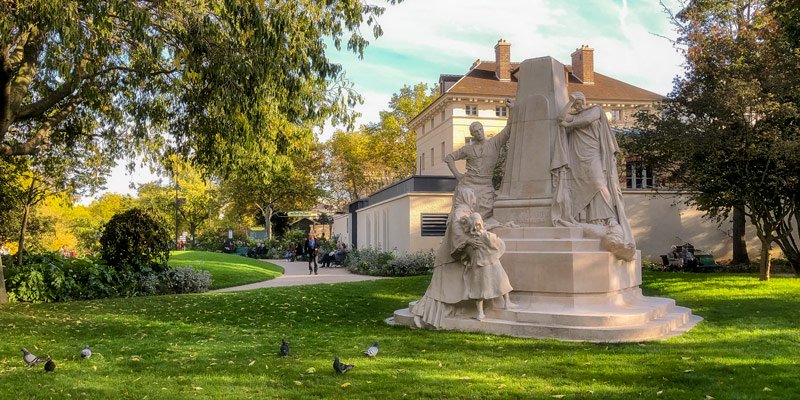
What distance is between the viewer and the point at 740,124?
1673cm

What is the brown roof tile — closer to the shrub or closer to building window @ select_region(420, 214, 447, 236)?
building window @ select_region(420, 214, 447, 236)

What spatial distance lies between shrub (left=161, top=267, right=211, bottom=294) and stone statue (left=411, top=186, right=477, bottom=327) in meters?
10.0

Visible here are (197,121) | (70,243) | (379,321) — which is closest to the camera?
(379,321)

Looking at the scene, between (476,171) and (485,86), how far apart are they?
107 feet

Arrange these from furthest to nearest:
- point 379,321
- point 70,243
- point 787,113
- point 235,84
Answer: point 70,243 → point 787,113 → point 379,321 → point 235,84

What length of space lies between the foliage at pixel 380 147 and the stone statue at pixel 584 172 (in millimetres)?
43184

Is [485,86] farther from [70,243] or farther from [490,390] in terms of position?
[490,390]

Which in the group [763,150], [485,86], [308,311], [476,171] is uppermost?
[485,86]

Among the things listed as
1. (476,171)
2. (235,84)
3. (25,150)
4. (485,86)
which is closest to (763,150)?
(476,171)

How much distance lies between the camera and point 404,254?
27062 millimetres

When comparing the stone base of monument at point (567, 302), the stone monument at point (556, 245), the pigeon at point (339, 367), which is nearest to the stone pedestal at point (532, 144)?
the stone monument at point (556, 245)

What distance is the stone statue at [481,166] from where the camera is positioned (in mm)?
10969

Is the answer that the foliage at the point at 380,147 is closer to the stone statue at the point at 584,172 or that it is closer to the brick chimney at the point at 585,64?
the brick chimney at the point at 585,64

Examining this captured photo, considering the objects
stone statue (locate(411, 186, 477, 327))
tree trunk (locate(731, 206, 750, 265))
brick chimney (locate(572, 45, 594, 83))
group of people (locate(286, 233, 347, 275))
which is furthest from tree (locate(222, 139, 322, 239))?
stone statue (locate(411, 186, 477, 327))
